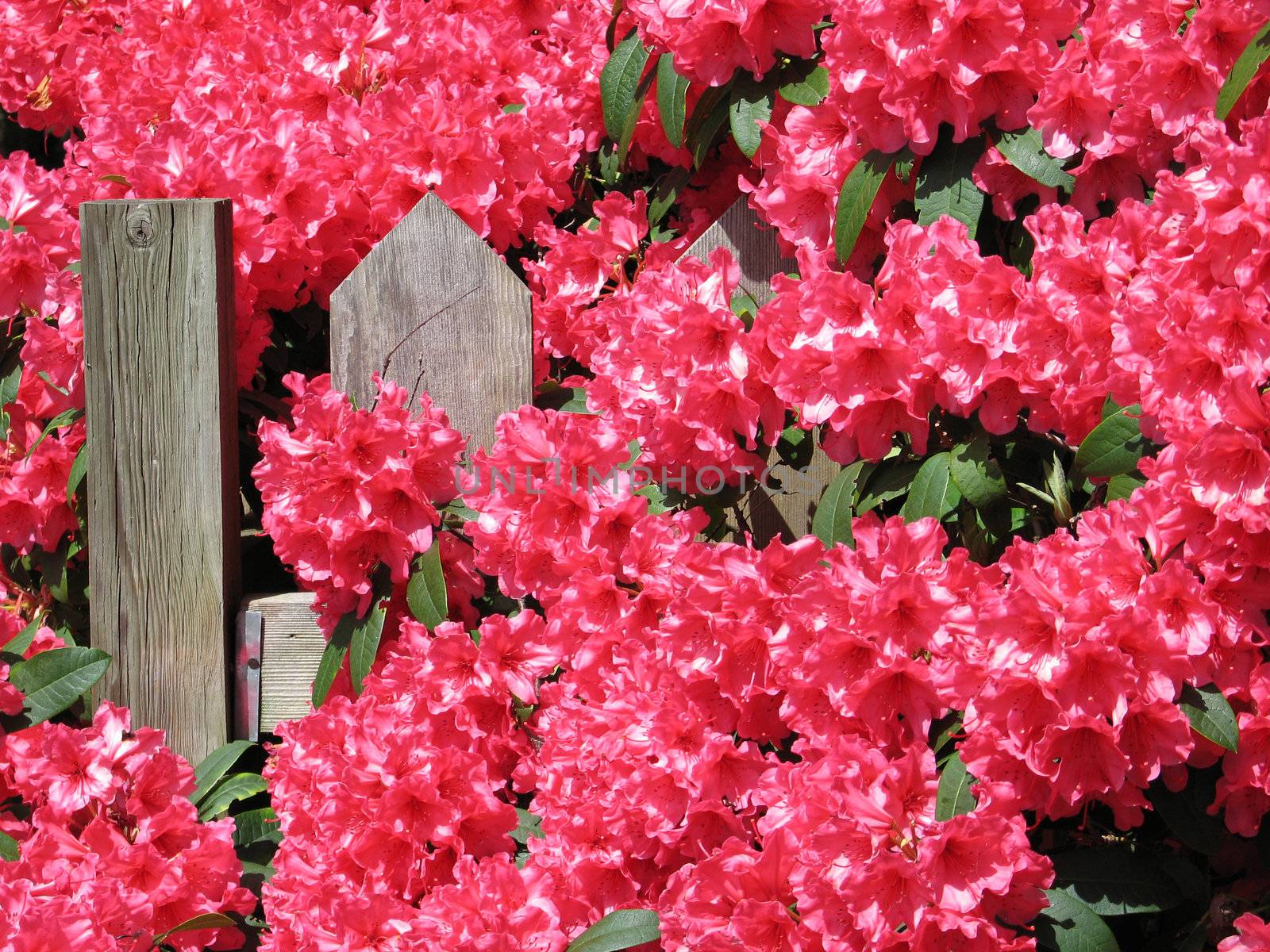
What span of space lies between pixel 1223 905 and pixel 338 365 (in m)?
1.33

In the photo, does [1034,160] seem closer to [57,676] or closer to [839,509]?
[839,509]

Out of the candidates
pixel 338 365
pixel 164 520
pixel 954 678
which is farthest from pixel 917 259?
pixel 164 520

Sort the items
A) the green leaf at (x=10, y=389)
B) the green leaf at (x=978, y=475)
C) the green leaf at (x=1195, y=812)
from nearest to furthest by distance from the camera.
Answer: the green leaf at (x=1195, y=812) < the green leaf at (x=978, y=475) < the green leaf at (x=10, y=389)

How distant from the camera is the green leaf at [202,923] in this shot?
155cm

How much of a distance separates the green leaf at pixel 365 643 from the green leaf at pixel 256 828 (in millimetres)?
234

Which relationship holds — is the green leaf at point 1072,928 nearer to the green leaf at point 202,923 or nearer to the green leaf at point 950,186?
the green leaf at point 950,186

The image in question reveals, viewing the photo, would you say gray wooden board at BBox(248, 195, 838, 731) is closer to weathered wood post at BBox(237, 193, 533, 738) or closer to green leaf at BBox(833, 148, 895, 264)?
weathered wood post at BBox(237, 193, 533, 738)

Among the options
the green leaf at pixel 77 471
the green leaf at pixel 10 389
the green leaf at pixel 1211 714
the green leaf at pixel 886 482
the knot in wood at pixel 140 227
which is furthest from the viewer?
the green leaf at pixel 10 389

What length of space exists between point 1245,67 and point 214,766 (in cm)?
159

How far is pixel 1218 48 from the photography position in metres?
1.42

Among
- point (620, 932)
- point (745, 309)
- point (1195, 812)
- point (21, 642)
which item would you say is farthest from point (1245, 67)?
point (21, 642)

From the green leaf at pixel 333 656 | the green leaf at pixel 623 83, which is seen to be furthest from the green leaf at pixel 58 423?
the green leaf at pixel 623 83

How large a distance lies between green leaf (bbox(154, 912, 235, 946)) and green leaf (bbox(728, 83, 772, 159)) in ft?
4.03

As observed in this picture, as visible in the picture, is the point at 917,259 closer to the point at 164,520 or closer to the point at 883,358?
the point at 883,358
